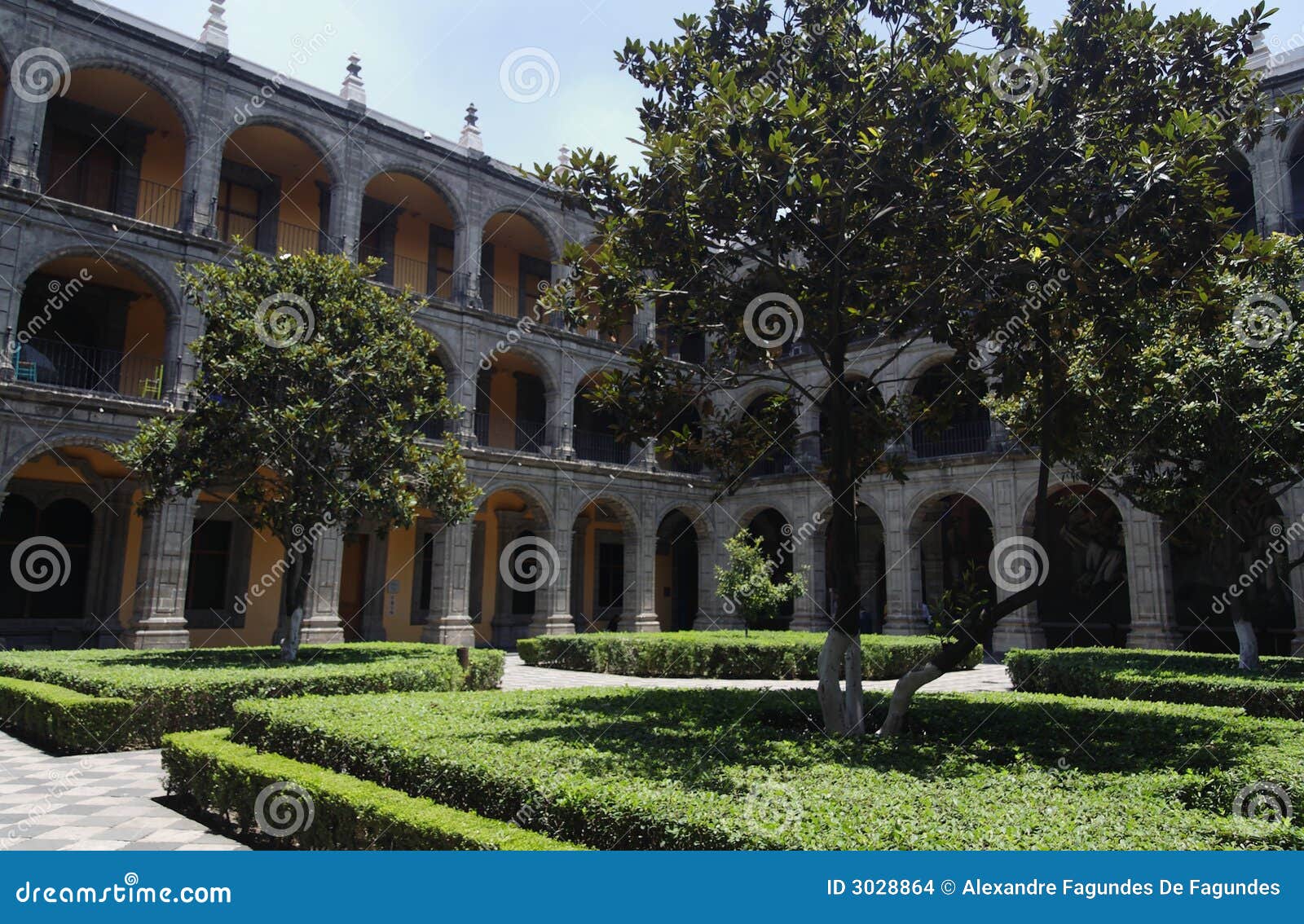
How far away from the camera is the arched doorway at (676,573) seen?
3072cm

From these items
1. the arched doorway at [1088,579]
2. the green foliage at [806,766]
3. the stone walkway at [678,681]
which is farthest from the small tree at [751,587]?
the green foliage at [806,766]

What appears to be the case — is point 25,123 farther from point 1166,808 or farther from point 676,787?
point 1166,808

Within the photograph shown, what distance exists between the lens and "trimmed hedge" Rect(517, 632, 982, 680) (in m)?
18.0

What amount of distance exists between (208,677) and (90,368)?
12.1 metres

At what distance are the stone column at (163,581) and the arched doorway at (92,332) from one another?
260 centimetres

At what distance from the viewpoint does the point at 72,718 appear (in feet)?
29.6

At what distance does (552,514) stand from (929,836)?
68.4 feet

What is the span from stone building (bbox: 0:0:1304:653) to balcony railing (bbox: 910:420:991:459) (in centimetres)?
9

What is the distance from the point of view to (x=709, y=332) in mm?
9156

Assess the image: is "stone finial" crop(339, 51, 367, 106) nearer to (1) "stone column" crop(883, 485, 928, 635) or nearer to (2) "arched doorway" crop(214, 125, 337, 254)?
(2) "arched doorway" crop(214, 125, 337, 254)

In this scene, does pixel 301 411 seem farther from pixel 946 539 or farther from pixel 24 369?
pixel 946 539

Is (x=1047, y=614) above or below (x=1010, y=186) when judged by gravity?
below

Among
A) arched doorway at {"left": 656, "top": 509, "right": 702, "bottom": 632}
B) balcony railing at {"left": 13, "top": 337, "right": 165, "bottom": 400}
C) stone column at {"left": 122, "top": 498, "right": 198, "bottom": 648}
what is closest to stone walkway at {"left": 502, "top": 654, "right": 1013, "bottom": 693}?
stone column at {"left": 122, "top": 498, "right": 198, "bottom": 648}

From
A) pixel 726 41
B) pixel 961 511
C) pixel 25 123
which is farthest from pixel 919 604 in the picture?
pixel 25 123
